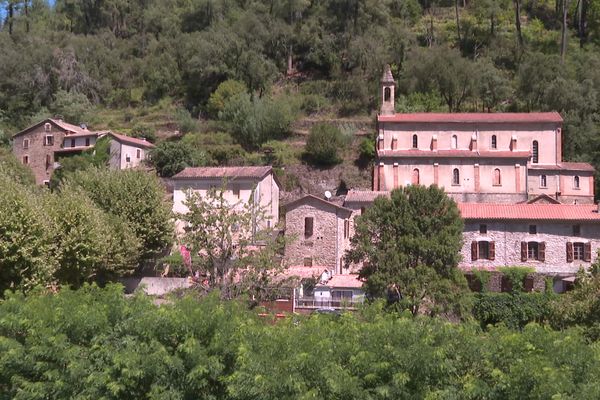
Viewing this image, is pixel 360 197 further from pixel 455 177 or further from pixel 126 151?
pixel 126 151

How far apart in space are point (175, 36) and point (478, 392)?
84456 millimetres

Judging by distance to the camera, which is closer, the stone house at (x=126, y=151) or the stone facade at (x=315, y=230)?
the stone facade at (x=315, y=230)

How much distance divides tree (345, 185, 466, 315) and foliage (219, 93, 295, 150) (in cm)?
2986

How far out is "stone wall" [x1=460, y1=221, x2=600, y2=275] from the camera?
41.5 m

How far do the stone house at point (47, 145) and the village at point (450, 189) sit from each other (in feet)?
0.30

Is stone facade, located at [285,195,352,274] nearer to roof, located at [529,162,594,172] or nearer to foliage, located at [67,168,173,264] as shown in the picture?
foliage, located at [67,168,173,264]

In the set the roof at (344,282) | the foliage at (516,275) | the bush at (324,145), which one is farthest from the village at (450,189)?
the bush at (324,145)

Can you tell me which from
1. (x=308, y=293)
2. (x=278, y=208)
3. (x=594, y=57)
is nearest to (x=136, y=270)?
(x=308, y=293)

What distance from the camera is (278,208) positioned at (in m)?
54.0

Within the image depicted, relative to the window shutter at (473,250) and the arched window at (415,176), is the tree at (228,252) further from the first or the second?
the arched window at (415,176)

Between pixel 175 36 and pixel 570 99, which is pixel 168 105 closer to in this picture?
pixel 175 36

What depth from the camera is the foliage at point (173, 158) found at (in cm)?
5753

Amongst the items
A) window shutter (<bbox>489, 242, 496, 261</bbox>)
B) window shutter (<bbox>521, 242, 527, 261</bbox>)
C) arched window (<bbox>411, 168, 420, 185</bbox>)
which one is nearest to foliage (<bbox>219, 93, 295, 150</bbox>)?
arched window (<bbox>411, 168, 420, 185</bbox>)

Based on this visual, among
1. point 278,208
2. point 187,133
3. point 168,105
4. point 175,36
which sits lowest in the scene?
point 278,208
